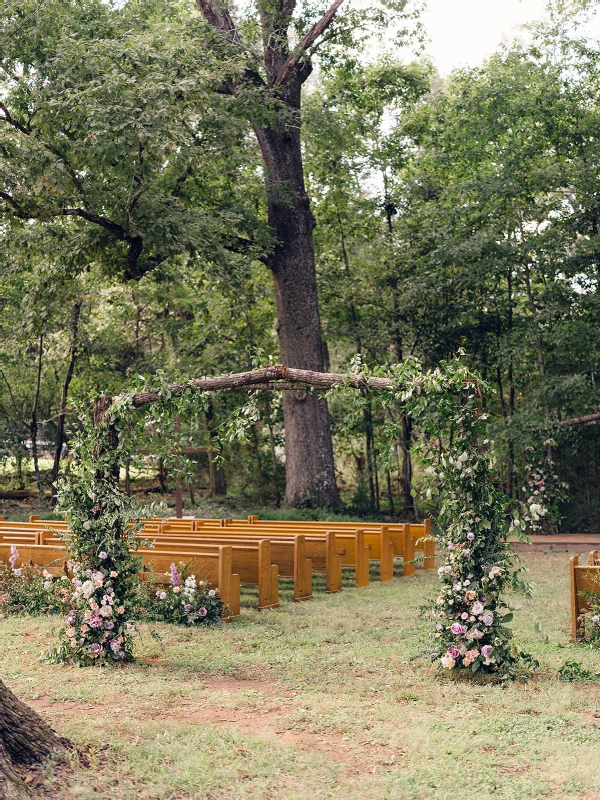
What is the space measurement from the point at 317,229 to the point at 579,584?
14.5m

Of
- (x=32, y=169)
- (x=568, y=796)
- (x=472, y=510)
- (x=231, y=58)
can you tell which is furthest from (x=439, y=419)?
(x=231, y=58)

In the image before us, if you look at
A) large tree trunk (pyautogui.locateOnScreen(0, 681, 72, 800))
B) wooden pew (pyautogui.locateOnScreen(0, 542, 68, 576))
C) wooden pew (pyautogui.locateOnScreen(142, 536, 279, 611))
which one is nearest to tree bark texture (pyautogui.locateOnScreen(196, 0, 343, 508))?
wooden pew (pyautogui.locateOnScreen(142, 536, 279, 611))

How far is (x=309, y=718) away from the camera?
4824 millimetres

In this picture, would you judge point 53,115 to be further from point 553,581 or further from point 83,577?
point 553,581

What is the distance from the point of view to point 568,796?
3721 mm

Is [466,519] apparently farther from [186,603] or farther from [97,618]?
[186,603]

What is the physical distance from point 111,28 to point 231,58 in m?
1.98

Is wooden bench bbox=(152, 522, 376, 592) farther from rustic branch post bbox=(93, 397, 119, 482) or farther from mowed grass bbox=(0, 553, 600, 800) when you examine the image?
rustic branch post bbox=(93, 397, 119, 482)

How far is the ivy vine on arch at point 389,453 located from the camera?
577 cm

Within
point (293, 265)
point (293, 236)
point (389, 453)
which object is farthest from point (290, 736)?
point (293, 236)

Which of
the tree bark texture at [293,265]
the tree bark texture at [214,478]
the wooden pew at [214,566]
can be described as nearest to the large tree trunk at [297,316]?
the tree bark texture at [293,265]

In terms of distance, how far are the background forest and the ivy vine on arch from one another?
2700mm

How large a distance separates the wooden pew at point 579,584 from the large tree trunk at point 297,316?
8754mm

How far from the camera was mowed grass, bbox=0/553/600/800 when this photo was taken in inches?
152
